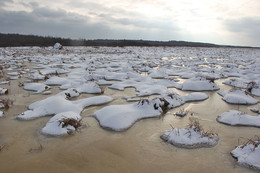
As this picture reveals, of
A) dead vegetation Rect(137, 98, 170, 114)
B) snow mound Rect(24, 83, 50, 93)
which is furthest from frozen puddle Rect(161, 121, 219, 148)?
snow mound Rect(24, 83, 50, 93)

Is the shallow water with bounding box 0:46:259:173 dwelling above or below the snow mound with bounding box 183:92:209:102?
below

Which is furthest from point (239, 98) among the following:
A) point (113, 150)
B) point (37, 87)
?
point (37, 87)

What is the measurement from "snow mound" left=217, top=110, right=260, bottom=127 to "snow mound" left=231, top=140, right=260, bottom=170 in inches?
38.5

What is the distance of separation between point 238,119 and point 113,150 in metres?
2.42

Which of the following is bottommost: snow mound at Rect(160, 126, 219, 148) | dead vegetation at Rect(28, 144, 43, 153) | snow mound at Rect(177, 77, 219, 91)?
dead vegetation at Rect(28, 144, 43, 153)

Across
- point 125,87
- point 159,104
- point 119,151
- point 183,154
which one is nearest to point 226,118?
point 159,104

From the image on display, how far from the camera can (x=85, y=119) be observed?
3.55 metres

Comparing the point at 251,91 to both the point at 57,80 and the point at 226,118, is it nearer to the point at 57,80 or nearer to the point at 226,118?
the point at 226,118

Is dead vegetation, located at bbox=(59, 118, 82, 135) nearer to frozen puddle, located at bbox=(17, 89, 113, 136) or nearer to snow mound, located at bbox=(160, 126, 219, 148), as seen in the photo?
frozen puddle, located at bbox=(17, 89, 113, 136)

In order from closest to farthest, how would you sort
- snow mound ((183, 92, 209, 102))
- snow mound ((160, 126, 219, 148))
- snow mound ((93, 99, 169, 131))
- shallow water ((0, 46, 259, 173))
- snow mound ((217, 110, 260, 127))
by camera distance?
shallow water ((0, 46, 259, 173))
snow mound ((160, 126, 219, 148))
snow mound ((93, 99, 169, 131))
snow mound ((217, 110, 260, 127))
snow mound ((183, 92, 209, 102))

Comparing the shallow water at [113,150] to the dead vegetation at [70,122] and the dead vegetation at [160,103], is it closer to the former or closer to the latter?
the dead vegetation at [70,122]

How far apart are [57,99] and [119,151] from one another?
218 centimetres

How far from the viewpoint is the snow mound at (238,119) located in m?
3.40

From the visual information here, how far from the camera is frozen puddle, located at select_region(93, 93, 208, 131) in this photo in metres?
3.27
